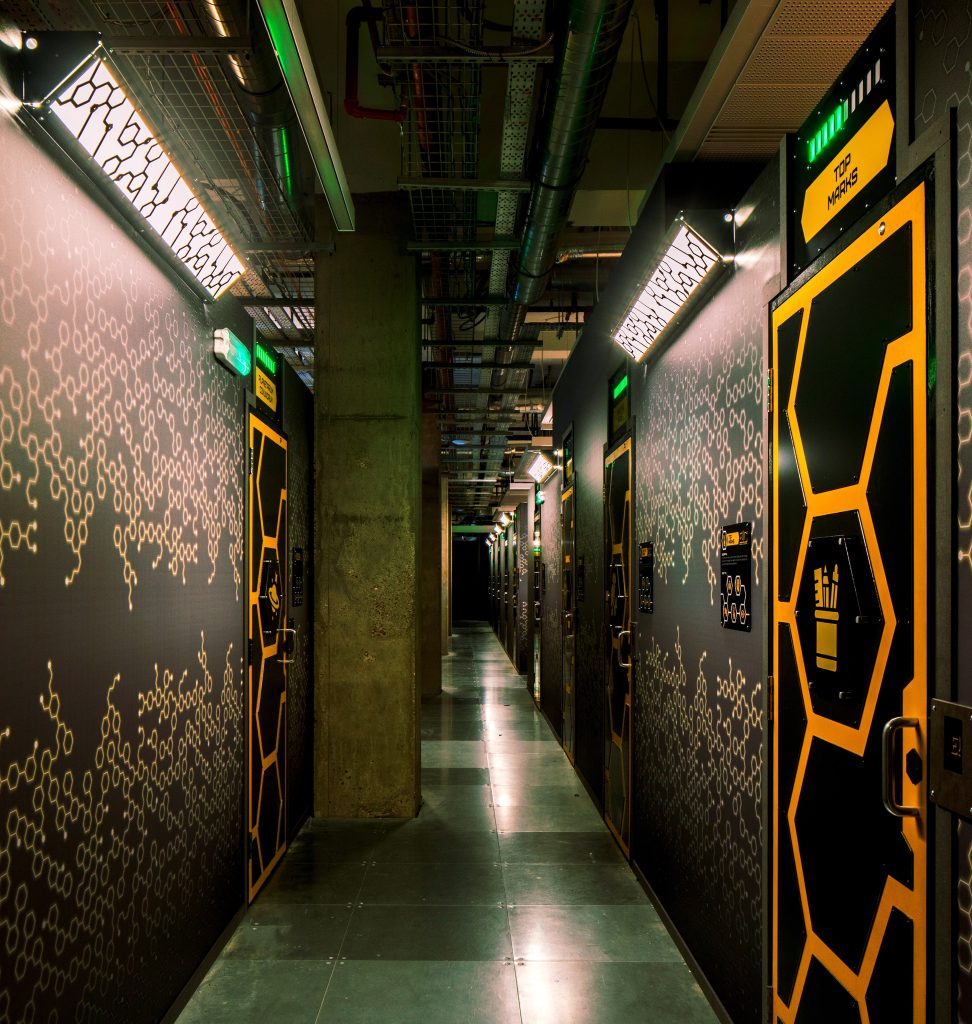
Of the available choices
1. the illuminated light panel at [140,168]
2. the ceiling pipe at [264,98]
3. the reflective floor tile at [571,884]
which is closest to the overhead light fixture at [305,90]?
the ceiling pipe at [264,98]

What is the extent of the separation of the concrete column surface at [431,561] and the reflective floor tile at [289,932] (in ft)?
19.6

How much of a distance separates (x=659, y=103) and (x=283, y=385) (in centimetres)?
243

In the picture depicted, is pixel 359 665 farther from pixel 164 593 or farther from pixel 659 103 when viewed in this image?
pixel 659 103

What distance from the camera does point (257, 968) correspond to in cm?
316

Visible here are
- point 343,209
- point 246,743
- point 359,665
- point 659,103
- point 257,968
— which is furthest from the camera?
point 359,665

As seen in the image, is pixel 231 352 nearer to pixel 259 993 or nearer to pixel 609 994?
pixel 259 993

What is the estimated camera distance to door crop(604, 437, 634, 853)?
173 inches

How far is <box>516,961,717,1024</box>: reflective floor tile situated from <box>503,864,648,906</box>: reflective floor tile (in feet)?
2.17

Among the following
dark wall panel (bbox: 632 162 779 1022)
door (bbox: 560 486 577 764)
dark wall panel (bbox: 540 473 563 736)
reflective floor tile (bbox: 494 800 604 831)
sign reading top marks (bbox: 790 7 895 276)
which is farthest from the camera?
dark wall panel (bbox: 540 473 563 736)

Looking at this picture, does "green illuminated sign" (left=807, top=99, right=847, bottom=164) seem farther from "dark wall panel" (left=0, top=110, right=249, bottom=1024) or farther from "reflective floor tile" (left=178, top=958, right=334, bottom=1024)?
"reflective floor tile" (left=178, top=958, right=334, bottom=1024)

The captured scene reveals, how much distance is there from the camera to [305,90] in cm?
246

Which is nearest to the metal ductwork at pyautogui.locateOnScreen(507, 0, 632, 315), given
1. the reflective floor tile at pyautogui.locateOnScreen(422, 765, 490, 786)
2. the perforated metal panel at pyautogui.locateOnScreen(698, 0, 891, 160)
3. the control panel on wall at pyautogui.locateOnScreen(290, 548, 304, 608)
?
the perforated metal panel at pyautogui.locateOnScreen(698, 0, 891, 160)

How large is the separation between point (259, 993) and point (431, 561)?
8445 millimetres

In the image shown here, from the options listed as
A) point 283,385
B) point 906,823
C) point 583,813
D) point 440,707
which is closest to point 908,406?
point 906,823
